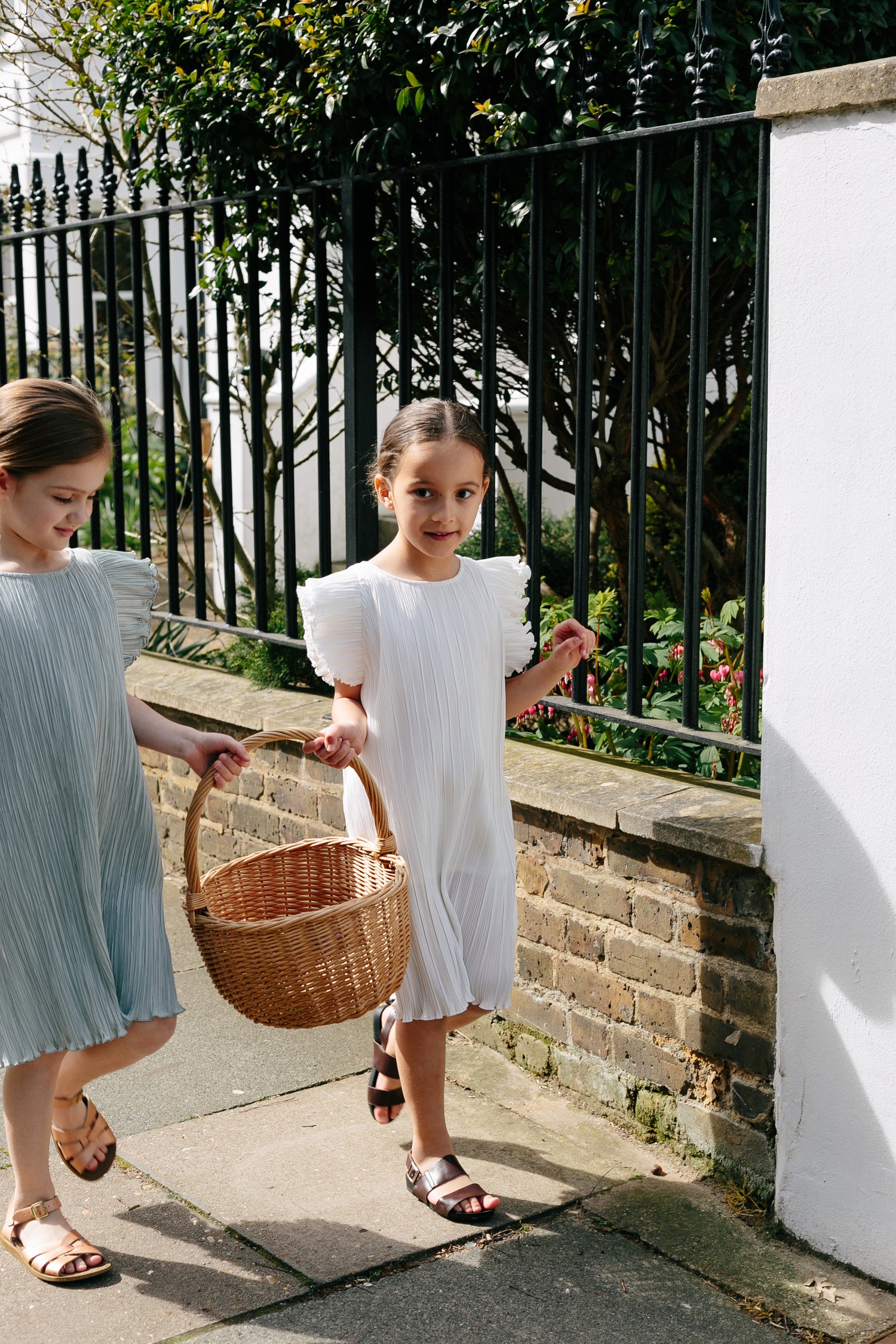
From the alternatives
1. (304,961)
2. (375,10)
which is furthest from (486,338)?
(304,961)

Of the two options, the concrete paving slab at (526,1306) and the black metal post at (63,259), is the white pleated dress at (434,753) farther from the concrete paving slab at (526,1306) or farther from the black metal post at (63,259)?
the black metal post at (63,259)

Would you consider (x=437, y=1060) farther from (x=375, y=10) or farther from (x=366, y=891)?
(x=375, y=10)

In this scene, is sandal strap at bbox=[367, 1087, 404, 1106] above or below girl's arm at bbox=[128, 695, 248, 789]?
below

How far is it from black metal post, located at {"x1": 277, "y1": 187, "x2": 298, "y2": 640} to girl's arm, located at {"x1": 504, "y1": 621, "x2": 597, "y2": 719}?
4.07ft

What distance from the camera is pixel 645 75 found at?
10.1 feet

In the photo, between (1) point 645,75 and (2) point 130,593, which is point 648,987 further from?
(1) point 645,75

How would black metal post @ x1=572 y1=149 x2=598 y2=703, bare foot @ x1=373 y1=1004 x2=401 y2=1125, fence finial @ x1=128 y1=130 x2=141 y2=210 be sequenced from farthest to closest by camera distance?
1. fence finial @ x1=128 y1=130 x2=141 y2=210
2. black metal post @ x1=572 y1=149 x2=598 y2=703
3. bare foot @ x1=373 y1=1004 x2=401 y2=1125

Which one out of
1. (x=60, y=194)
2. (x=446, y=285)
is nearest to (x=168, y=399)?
(x=60, y=194)

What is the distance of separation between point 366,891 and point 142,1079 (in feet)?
3.52

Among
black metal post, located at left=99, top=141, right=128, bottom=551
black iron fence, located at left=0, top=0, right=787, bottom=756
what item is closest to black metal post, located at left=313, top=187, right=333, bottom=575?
black iron fence, located at left=0, top=0, right=787, bottom=756

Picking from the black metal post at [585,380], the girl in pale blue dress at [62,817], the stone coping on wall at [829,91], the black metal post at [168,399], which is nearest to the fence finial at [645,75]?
the black metal post at [585,380]

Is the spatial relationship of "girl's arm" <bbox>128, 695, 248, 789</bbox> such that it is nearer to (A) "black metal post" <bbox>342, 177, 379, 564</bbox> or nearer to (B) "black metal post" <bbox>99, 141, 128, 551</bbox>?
(A) "black metal post" <bbox>342, 177, 379, 564</bbox>

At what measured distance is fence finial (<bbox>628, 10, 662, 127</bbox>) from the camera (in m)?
3.06

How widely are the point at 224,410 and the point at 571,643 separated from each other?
198 centimetres
